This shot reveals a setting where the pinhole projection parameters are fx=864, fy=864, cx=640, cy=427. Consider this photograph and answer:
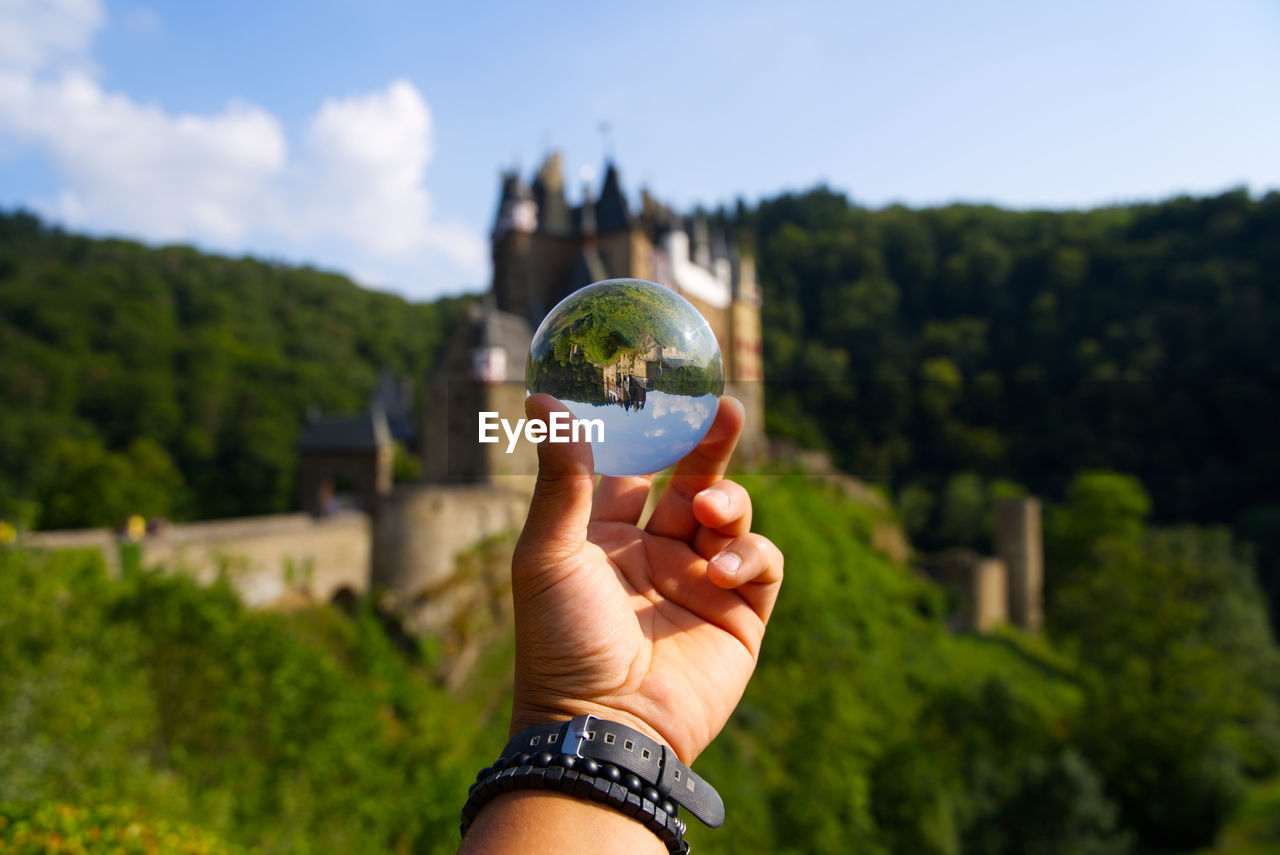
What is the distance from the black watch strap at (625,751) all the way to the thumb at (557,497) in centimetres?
39

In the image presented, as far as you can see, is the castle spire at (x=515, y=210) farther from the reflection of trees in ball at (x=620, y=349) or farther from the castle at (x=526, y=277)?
the reflection of trees in ball at (x=620, y=349)

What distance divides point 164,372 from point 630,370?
54970 mm

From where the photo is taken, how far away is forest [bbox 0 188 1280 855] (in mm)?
14656

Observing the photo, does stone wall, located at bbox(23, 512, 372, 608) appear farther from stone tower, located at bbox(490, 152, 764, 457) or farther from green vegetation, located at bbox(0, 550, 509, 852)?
stone tower, located at bbox(490, 152, 764, 457)

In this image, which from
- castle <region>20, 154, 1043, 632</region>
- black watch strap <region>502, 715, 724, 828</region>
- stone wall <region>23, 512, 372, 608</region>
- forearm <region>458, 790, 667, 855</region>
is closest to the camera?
forearm <region>458, 790, 667, 855</region>

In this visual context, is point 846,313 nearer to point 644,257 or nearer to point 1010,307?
point 1010,307

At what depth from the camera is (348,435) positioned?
2864cm

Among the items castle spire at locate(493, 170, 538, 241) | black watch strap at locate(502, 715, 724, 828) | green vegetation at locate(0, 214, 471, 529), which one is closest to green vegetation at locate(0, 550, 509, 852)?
black watch strap at locate(502, 715, 724, 828)

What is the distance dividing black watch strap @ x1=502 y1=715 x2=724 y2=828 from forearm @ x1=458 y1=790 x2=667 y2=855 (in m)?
0.09

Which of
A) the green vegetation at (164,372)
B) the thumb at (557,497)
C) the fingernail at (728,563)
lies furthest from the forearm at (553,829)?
the green vegetation at (164,372)

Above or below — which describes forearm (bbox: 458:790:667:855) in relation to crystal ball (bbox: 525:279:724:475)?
Answer: below

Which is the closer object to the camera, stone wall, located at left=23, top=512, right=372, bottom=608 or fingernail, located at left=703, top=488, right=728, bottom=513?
fingernail, located at left=703, top=488, right=728, bottom=513

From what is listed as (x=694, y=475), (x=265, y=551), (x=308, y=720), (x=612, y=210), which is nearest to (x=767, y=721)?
(x=308, y=720)

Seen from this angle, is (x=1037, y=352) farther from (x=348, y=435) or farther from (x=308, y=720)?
(x=308, y=720)
